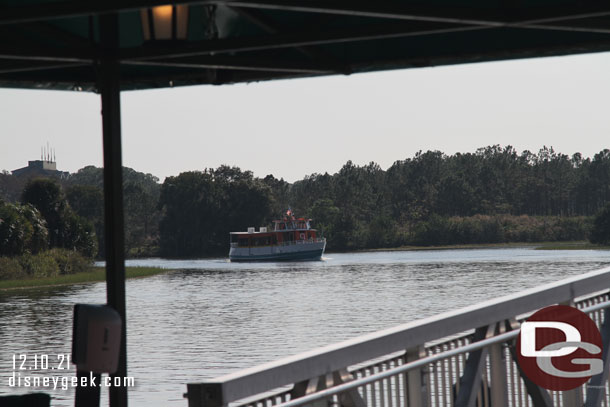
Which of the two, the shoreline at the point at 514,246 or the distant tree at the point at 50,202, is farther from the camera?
the shoreline at the point at 514,246

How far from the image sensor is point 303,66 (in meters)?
5.33

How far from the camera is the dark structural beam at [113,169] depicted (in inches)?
184

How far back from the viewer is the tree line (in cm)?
11375

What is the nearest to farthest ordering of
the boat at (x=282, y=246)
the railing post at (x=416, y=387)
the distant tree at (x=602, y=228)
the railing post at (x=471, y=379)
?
the railing post at (x=416, y=387)
the railing post at (x=471, y=379)
the boat at (x=282, y=246)
the distant tree at (x=602, y=228)

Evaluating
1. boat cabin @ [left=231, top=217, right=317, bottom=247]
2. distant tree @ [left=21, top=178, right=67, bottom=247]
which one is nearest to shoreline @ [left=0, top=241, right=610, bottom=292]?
distant tree @ [left=21, top=178, right=67, bottom=247]

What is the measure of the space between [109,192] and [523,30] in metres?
2.40

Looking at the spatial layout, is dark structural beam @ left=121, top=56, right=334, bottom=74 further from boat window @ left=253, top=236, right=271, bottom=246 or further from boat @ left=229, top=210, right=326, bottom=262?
boat window @ left=253, top=236, right=271, bottom=246

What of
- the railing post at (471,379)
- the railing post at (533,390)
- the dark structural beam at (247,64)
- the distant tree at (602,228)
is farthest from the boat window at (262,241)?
the railing post at (471,379)

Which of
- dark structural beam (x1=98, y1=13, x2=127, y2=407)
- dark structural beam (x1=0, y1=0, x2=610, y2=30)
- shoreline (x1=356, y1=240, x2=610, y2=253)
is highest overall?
dark structural beam (x1=0, y1=0, x2=610, y2=30)

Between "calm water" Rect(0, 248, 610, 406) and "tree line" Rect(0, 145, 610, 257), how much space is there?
41.1 metres

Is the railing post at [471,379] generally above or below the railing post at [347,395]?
below

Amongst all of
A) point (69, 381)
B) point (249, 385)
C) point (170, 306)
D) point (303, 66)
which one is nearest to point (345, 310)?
point (170, 306)

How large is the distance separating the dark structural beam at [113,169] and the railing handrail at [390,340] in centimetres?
185

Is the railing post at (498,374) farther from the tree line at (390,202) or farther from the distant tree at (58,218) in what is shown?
the tree line at (390,202)
